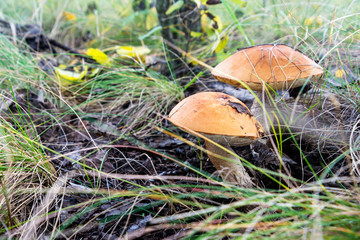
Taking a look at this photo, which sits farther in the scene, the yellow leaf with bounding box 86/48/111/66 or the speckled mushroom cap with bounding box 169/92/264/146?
the yellow leaf with bounding box 86/48/111/66

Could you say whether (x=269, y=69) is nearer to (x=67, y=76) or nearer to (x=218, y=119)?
(x=218, y=119)

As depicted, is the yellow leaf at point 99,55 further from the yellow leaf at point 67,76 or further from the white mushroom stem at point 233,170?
the white mushroom stem at point 233,170

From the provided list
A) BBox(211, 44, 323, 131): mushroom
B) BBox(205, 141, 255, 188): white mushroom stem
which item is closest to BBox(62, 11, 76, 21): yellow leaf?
BBox(211, 44, 323, 131): mushroom

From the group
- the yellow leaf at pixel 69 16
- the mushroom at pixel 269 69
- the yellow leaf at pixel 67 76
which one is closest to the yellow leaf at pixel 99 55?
the yellow leaf at pixel 67 76

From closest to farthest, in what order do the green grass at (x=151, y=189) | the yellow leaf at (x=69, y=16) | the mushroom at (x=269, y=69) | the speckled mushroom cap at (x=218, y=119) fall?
the green grass at (x=151, y=189) < the speckled mushroom cap at (x=218, y=119) < the mushroom at (x=269, y=69) < the yellow leaf at (x=69, y=16)

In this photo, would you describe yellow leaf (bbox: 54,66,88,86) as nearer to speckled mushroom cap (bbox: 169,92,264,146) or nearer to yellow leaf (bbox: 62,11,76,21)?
speckled mushroom cap (bbox: 169,92,264,146)

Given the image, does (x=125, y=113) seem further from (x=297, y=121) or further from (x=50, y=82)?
(x=297, y=121)
